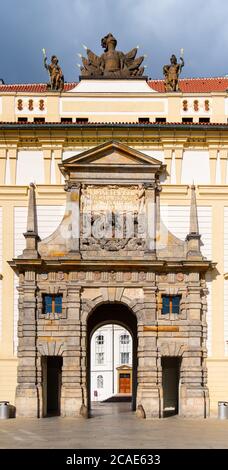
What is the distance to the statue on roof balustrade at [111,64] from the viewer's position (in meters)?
44.7

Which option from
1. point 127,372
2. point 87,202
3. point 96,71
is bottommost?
point 127,372

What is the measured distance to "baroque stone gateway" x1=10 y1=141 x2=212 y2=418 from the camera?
40.7 m

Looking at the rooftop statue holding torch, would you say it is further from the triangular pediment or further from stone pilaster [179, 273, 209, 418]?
stone pilaster [179, 273, 209, 418]

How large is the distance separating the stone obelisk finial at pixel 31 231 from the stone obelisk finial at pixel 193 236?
6.54 meters

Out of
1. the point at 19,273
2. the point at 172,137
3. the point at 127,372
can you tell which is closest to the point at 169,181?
the point at 172,137

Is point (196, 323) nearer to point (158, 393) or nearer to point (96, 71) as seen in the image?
point (158, 393)

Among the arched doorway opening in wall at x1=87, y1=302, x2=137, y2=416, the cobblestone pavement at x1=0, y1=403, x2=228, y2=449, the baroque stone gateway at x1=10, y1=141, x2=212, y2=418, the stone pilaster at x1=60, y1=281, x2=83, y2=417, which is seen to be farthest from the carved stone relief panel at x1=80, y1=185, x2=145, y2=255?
the arched doorway opening in wall at x1=87, y1=302, x2=137, y2=416

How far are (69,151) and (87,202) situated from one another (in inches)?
105

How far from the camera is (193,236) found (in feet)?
136

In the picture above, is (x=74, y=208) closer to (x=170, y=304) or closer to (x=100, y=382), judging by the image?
(x=170, y=304)

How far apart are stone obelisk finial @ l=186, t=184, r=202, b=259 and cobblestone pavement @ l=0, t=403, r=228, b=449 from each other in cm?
697

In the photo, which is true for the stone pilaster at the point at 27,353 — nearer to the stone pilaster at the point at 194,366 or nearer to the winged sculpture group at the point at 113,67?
the stone pilaster at the point at 194,366
